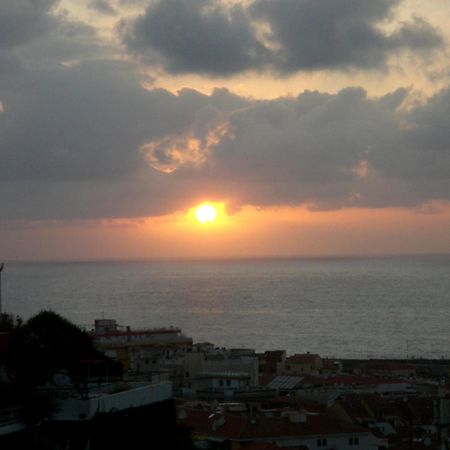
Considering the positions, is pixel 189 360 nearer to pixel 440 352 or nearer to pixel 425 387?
pixel 425 387

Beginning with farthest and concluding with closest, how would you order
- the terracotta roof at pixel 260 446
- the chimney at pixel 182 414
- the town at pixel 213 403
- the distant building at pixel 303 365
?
the distant building at pixel 303 365 < the chimney at pixel 182 414 < the terracotta roof at pixel 260 446 < the town at pixel 213 403

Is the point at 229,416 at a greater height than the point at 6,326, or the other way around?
the point at 6,326

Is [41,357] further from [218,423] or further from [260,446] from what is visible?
[218,423]

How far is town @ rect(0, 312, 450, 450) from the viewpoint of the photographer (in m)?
21.4

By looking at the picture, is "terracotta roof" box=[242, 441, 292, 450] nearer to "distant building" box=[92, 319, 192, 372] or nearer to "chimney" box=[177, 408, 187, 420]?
"chimney" box=[177, 408, 187, 420]

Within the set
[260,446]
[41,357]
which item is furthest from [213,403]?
[41,357]

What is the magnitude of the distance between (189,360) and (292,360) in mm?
13939

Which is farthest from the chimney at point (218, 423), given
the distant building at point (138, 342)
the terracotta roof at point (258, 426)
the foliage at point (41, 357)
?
the distant building at point (138, 342)

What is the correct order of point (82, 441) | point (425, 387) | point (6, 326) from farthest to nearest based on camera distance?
point (425, 387)
point (6, 326)
point (82, 441)

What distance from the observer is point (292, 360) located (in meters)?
72.4

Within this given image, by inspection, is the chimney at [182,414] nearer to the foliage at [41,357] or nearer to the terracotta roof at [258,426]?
the terracotta roof at [258,426]

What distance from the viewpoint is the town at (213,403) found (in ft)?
70.3

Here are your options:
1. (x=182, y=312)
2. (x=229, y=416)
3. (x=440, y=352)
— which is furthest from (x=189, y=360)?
(x=182, y=312)

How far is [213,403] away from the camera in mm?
42125
